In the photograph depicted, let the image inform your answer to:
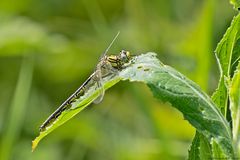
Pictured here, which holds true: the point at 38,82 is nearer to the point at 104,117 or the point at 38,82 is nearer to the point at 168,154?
the point at 104,117

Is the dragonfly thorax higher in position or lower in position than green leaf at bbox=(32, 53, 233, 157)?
higher

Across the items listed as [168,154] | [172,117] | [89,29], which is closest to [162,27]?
[89,29]

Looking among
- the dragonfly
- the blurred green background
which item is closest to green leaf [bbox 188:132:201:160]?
the dragonfly

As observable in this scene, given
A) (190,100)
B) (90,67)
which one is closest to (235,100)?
(190,100)

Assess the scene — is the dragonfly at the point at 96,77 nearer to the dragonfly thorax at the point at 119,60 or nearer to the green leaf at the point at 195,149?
the dragonfly thorax at the point at 119,60

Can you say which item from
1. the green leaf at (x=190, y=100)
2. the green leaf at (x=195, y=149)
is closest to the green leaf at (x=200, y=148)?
the green leaf at (x=195, y=149)

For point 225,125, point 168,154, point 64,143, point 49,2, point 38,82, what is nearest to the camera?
point 225,125

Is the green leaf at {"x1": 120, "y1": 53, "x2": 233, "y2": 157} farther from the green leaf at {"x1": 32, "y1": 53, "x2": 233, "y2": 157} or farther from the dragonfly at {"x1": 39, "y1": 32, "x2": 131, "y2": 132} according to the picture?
the dragonfly at {"x1": 39, "y1": 32, "x2": 131, "y2": 132}
